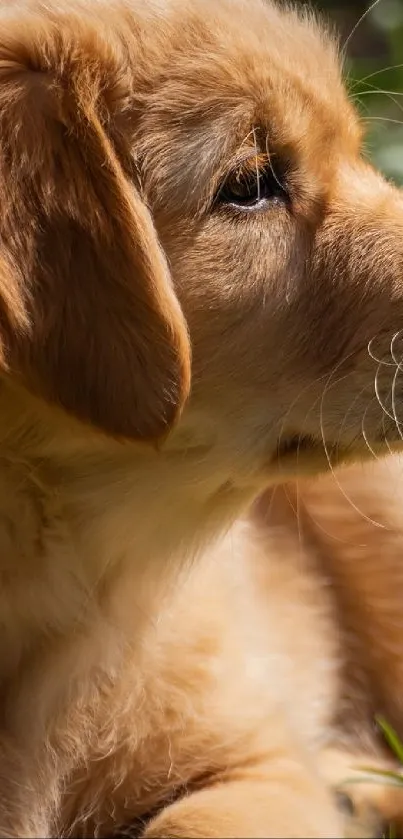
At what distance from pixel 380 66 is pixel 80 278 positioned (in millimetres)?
2635

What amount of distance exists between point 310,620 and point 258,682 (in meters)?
0.29

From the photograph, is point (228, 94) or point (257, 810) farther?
point (257, 810)

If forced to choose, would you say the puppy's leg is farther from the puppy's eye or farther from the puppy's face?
the puppy's eye

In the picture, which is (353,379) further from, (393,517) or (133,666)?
(393,517)

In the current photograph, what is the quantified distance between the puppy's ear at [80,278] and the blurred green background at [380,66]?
4.54 ft

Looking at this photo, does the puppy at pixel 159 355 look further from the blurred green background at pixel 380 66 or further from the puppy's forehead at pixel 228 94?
the blurred green background at pixel 380 66

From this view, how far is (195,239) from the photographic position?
1.87 meters

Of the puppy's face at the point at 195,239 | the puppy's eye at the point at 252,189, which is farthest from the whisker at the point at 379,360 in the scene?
the puppy's eye at the point at 252,189

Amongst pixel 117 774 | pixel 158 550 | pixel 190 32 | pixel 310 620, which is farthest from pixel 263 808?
pixel 190 32

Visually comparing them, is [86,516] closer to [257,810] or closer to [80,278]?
[80,278]

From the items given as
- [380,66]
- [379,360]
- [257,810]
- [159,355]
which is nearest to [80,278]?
[159,355]

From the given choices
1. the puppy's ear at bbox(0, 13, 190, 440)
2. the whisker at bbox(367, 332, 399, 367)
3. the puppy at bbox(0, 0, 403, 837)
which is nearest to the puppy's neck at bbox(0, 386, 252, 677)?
the puppy at bbox(0, 0, 403, 837)

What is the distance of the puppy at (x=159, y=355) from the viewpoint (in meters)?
1.74

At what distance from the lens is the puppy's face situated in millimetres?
1733
